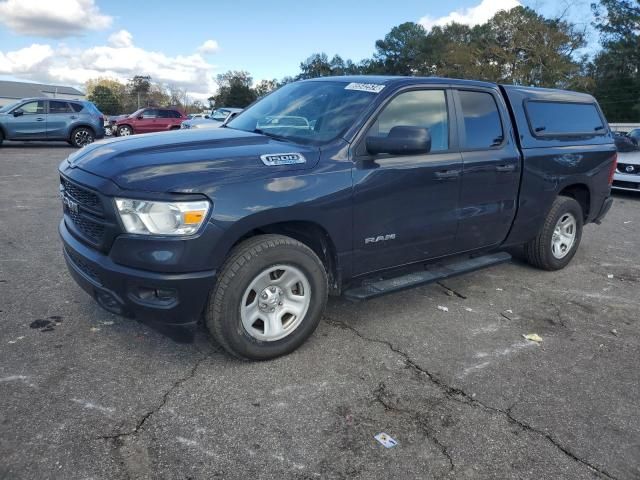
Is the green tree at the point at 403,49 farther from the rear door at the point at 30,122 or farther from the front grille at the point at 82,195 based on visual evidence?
the front grille at the point at 82,195

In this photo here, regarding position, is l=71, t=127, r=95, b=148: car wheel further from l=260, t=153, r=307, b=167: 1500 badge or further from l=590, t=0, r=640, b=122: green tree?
l=590, t=0, r=640, b=122: green tree

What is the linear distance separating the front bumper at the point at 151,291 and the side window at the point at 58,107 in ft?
53.3

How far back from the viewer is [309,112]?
3975 mm

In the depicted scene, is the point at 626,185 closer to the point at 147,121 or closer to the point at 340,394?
the point at 340,394

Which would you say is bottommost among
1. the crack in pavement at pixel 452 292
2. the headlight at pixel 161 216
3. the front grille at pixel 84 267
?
the crack in pavement at pixel 452 292

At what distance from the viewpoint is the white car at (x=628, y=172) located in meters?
10.8

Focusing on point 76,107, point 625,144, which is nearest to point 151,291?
point 625,144

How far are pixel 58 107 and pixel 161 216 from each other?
54.8 feet

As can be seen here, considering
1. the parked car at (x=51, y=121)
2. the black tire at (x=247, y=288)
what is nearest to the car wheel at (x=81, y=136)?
the parked car at (x=51, y=121)

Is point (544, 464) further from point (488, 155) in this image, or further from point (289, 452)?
point (488, 155)

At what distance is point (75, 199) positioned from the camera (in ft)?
10.8

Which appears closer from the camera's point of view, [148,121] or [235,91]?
[148,121]

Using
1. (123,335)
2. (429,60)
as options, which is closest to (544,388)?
(123,335)

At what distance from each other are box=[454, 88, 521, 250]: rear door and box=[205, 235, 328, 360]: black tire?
1554 mm
